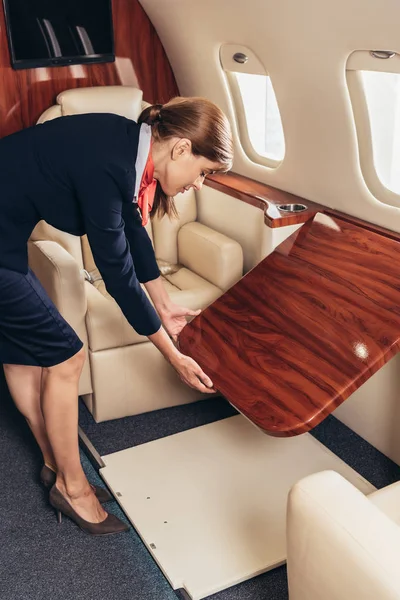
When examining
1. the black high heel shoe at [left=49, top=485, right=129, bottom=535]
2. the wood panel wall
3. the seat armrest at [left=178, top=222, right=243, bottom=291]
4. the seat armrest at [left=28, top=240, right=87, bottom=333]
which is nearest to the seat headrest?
the wood panel wall

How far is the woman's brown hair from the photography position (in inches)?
91.3

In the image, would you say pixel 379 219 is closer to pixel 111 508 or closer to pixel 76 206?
pixel 76 206

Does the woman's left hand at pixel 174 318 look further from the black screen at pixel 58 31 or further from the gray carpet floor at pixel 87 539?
the black screen at pixel 58 31

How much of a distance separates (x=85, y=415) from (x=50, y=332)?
1.24 meters

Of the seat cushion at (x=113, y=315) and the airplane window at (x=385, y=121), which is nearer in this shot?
the airplane window at (x=385, y=121)

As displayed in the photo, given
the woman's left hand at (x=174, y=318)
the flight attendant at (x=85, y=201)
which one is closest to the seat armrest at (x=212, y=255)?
the woman's left hand at (x=174, y=318)

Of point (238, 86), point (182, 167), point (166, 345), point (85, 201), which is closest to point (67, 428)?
point (166, 345)

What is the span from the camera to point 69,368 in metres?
2.71

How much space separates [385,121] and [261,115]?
116 cm

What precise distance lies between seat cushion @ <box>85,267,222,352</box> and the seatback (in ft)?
1.56

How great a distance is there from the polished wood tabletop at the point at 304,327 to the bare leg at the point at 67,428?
0.50 meters

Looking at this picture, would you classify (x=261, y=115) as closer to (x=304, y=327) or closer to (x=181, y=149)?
(x=304, y=327)

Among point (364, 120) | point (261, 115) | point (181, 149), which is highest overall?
point (181, 149)

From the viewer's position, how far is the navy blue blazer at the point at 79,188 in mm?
2293
